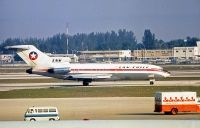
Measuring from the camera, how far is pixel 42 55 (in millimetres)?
98438

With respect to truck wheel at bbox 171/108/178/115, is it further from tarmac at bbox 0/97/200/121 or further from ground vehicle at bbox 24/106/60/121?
ground vehicle at bbox 24/106/60/121

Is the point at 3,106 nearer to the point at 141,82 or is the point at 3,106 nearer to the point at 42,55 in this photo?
the point at 42,55

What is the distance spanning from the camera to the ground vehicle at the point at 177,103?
5291cm

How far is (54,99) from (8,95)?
9.76 m

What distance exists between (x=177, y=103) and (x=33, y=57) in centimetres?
4928

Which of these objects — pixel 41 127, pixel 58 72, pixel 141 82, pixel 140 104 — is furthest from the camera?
pixel 141 82

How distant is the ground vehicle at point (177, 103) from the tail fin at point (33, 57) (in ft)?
154

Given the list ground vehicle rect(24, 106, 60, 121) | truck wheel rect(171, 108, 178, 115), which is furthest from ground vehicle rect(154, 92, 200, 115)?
ground vehicle rect(24, 106, 60, 121)

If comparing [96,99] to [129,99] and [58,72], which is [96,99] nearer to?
[129,99]

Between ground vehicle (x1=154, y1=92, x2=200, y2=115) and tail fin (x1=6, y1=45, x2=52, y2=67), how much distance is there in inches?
1843

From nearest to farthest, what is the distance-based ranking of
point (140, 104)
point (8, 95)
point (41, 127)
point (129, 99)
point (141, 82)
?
1. point (41, 127)
2. point (140, 104)
3. point (129, 99)
4. point (8, 95)
5. point (141, 82)

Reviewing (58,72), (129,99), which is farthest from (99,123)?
(58,72)

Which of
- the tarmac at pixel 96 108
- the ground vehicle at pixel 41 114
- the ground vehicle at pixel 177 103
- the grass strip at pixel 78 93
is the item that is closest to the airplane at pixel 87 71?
the grass strip at pixel 78 93

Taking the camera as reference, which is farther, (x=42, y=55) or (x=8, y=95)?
(x=42, y=55)
